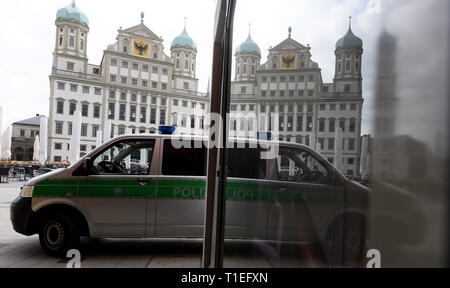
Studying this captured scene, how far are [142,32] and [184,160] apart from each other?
53.0 m

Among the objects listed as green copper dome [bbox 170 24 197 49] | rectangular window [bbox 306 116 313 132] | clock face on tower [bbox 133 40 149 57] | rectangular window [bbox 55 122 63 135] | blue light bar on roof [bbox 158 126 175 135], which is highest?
green copper dome [bbox 170 24 197 49]

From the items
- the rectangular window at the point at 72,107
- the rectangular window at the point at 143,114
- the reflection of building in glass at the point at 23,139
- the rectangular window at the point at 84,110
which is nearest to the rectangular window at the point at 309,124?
the rectangular window at the point at 72,107

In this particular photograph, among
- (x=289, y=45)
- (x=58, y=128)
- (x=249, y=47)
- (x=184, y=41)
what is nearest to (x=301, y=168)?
(x=289, y=45)

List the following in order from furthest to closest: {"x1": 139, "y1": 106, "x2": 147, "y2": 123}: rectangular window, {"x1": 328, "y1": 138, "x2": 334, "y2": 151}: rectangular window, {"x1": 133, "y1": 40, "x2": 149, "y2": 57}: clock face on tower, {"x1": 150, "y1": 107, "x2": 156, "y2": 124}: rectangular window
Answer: {"x1": 133, "y1": 40, "x2": 149, "y2": 57}: clock face on tower
{"x1": 150, "y1": 107, "x2": 156, "y2": 124}: rectangular window
{"x1": 139, "y1": 106, "x2": 147, "y2": 123}: rectangular window
{"x1": 328, "y1": 138, "x2": 334, "y2": 151}: rectangular window

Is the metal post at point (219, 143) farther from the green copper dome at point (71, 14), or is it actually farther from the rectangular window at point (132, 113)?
the green copper dome at point (71, 14)

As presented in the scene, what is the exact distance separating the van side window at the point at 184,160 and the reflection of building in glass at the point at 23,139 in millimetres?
55102

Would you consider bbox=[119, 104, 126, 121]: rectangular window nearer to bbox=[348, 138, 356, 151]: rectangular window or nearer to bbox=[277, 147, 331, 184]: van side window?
bbox=[277, 147, 331, 184]: van side window

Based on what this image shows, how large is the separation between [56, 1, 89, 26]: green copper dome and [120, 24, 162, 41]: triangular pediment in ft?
20.1

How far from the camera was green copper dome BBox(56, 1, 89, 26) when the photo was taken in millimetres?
48031

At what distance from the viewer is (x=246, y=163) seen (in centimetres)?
199

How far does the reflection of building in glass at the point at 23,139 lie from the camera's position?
50.5 meters

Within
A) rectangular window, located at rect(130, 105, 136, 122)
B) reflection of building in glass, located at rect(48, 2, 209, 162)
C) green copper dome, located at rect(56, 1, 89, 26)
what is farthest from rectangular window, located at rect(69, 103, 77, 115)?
green copper dome, located at rect(56, 1, 89, 26)
